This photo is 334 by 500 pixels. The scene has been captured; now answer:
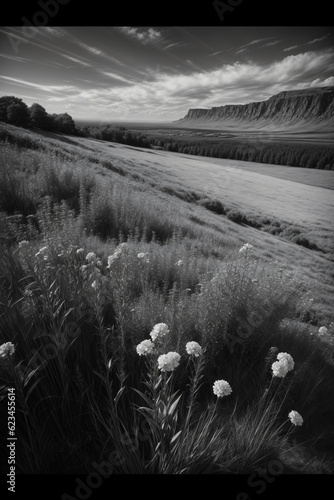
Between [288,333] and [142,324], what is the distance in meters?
1.64

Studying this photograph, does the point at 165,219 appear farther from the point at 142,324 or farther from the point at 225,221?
the point at 142,324

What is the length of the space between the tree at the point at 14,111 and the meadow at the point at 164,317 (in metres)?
0.32

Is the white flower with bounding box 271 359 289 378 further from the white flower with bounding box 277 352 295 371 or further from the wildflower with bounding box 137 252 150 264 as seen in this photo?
the wildflower with bounding box 137 252 150 264

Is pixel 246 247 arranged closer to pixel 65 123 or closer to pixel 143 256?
pixel 143 256

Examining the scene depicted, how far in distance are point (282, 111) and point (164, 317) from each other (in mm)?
2865

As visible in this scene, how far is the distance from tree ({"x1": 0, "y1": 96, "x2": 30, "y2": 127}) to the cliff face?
2.04m

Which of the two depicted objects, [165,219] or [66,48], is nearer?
[66,48]

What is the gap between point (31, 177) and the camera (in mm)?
4281

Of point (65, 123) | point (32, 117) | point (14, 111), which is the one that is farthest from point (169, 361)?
point (14, 111)

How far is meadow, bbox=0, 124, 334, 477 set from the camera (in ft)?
5.53

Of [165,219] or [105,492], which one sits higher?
[165,219]

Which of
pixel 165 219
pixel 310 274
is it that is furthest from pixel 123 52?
pixel 310 274

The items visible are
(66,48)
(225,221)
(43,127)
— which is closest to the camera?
(66,48)

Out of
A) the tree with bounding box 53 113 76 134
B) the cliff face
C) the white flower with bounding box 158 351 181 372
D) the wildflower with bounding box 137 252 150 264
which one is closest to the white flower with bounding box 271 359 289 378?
the white flower with bounding box 158 351 181 372
